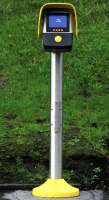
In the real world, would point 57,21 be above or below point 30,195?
above

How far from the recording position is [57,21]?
5637 mm

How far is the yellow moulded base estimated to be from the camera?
231 inches

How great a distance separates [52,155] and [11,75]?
12.5 feet

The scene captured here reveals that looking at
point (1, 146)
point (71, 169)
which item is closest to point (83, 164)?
point (71, 169)

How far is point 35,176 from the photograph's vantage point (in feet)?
21.2

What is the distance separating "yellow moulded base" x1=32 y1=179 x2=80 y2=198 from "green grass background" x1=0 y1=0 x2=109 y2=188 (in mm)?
467

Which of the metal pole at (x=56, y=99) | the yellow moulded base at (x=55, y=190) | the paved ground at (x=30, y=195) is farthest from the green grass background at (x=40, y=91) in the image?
the metal pole at (x=56, y=99)

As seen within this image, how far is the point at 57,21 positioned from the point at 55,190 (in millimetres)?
1564

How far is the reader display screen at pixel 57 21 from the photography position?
5625mm

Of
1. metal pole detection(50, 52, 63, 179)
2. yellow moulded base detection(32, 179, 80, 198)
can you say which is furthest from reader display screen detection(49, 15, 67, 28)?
yellow moulded base detection(32, 179, 80, 198)

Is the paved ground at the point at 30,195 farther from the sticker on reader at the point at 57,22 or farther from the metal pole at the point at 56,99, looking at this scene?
the sticker on reader at the point at 57,22

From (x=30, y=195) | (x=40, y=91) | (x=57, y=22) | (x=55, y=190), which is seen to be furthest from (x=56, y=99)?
(x=40, y=91)

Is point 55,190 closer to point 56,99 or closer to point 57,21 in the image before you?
point 56,99

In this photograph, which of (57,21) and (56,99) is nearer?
(57,21)
